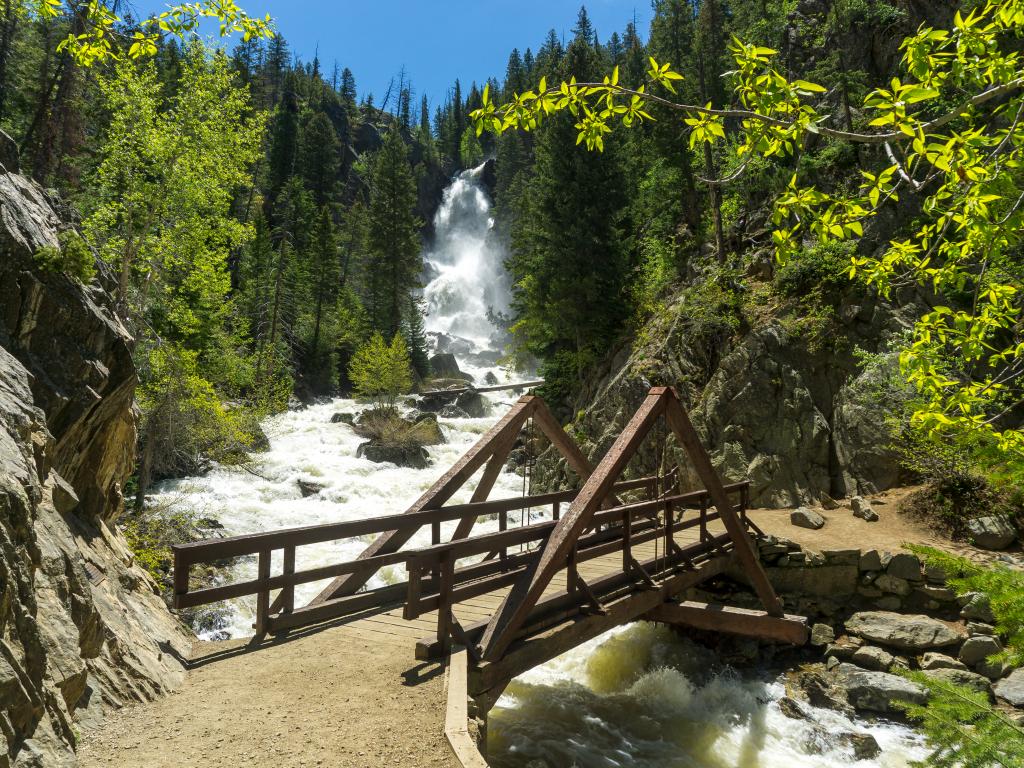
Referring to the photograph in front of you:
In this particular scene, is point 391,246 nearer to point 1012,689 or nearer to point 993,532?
point 993,532

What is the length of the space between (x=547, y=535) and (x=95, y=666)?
4135 mm

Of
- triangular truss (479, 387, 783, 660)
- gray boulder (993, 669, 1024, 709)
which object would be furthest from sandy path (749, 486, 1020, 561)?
triangular truss (479, 387, 783, 660)

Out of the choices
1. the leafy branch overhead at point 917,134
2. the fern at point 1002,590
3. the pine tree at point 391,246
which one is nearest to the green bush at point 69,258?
the leafy branch overhead at point 917,134

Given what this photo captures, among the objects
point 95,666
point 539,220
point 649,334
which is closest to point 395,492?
point 649,334

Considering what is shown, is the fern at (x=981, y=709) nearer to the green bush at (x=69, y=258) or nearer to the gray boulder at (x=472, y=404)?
the green bush at (x=69, y=258)

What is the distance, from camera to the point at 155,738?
3898 mm

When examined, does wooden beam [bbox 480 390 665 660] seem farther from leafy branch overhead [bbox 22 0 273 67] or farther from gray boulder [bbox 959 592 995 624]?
gray boulder [bbox 959 592 995 624]

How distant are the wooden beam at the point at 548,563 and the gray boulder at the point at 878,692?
243 inches

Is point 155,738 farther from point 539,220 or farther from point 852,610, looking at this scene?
point 539,220

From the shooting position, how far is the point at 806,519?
44.0ft

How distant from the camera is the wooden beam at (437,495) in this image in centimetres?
684

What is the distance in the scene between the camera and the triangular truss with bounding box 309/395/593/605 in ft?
22.6

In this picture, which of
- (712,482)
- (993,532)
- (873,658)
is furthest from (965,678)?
(712,482)

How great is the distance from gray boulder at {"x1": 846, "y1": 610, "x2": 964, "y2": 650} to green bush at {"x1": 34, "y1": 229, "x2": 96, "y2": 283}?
12929mm
